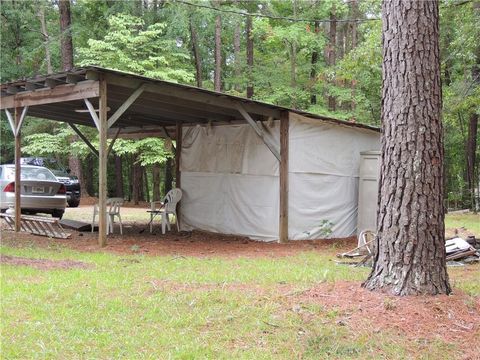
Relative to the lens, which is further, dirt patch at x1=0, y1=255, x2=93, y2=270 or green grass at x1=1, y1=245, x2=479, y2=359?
dirt patch at x1=0, y1=255, x2=93, y2=270

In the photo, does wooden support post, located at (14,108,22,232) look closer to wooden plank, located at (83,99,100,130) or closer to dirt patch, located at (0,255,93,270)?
wooden plank, located at (83,99,100,130)

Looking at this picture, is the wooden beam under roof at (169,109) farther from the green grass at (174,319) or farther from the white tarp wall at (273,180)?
the green grass at (174,319)

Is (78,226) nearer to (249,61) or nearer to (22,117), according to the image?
(22,117)

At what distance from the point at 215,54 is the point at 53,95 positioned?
11828 millimetres

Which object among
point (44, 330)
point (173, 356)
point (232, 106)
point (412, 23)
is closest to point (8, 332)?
point (44, 330)

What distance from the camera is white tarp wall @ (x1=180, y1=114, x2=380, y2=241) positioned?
10219mm

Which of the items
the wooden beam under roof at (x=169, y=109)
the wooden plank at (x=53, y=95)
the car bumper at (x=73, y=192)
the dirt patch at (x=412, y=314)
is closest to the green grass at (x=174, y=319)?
the dirt patch at (x=412, y=314)

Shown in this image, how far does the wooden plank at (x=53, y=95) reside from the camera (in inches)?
318

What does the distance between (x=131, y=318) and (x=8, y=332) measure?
889mm

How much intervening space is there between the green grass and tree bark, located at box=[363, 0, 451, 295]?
32.9 inches

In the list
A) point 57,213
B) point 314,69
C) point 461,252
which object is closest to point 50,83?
point 57,213

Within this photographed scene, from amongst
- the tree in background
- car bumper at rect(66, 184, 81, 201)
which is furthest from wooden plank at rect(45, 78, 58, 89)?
car bumper at rect(66, 184, 81, 201)

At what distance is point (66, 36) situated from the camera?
18.3 metres

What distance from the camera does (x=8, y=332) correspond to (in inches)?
144
